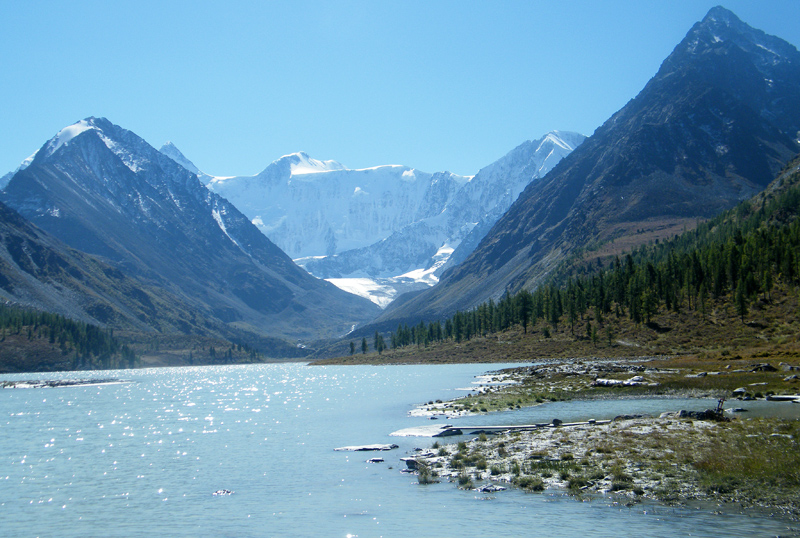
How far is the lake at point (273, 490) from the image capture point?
24.7 meters

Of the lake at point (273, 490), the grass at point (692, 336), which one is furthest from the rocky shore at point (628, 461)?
the grass at point (692, 336)

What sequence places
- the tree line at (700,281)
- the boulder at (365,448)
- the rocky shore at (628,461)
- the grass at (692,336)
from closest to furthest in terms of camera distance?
1. the rocky shore at (628,461)
2. the boulder at (365,448)
3. the grass at (692,336)
4. the tree line at (700,281)

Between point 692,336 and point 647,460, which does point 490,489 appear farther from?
point 692,336

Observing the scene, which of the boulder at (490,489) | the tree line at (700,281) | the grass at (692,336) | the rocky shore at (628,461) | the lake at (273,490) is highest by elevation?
the tree line at (700,281)

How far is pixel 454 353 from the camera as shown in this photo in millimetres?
199250

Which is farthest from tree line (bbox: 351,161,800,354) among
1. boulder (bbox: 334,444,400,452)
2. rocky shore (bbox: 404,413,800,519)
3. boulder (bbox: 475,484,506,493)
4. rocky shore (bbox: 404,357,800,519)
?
boulder (bbox: 475,484,506,493)

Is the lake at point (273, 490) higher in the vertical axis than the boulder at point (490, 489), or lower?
lower

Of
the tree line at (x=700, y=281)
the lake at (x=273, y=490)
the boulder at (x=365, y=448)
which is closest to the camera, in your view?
the lake at (x=273, y=490)

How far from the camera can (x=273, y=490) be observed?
109 feet

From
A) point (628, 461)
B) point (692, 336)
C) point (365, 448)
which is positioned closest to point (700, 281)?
point (692, 336)

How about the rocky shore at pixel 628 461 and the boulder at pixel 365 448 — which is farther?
the boulder at pixel 365 448

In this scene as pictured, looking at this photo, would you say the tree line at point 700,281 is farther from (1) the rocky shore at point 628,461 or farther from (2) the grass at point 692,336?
(1) the rocky shore at point 628,461

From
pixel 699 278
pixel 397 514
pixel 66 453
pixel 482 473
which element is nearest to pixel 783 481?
pixel 482 473

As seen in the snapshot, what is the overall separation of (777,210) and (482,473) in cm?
18709
